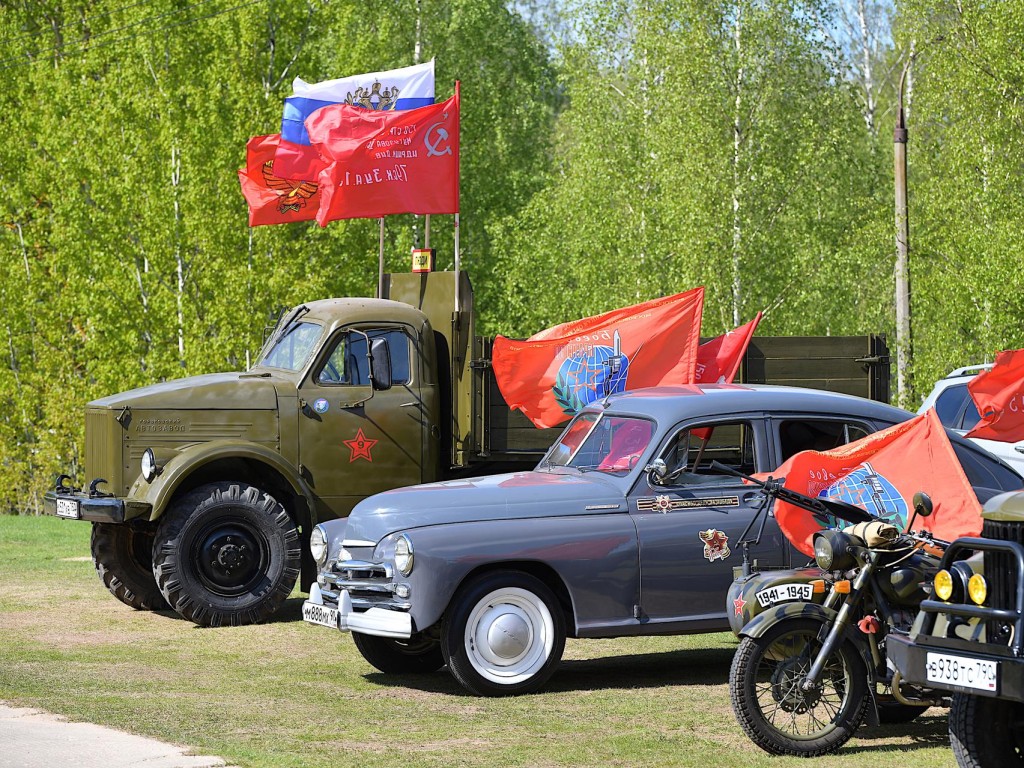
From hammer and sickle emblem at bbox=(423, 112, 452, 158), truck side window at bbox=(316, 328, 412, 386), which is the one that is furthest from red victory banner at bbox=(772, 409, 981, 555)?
hammer and sickle emblem at bbox=(423, 112, 452, 158)

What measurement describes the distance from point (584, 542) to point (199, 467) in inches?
178

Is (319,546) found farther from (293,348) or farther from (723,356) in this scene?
(723,356)

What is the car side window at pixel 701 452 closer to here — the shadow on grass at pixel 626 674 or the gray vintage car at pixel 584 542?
the gray vintage car at pixel 584 542

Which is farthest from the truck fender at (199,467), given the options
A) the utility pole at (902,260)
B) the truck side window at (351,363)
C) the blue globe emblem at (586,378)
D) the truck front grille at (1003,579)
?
A: the utility pole at (902,260)

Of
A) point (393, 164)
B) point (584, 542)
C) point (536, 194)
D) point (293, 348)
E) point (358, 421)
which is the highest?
point (536, 194)

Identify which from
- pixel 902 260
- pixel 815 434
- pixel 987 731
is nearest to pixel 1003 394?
pixel 815 434

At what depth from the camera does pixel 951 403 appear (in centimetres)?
1567

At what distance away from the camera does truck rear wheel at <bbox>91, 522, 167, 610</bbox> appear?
13.7 m

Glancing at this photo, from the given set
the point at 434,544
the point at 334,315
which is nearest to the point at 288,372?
the point at 334,315

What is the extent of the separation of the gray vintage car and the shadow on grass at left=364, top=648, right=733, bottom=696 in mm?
330

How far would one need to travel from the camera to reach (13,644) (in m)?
11.6

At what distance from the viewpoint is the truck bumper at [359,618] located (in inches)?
364

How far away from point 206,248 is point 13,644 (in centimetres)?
1539

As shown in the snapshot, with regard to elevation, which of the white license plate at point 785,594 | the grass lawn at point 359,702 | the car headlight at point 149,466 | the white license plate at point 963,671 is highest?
the car headlight at point 149,466
